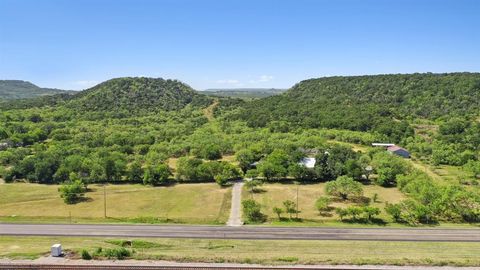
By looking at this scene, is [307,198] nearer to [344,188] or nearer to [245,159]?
[344,188]

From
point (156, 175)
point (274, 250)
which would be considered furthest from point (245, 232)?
point (156, 175)

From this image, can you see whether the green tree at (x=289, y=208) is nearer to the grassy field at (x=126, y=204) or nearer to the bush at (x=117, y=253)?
the grassy field at (x=126, y=204)

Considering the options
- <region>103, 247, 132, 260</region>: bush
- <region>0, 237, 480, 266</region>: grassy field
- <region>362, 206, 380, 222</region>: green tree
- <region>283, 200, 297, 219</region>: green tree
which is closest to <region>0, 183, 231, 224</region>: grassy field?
<region>283, 200, 297, 219</region>: green tree

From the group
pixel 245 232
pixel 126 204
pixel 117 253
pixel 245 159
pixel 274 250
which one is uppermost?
pixel 245 159

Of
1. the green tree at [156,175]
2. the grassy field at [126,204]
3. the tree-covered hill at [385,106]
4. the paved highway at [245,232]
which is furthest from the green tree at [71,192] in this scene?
the tree-covered hill at [385,106]

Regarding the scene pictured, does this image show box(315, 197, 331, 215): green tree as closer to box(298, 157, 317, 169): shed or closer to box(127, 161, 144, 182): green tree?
box(298, 157, 317, 169): shed

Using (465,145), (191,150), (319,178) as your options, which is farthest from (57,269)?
(465,145)

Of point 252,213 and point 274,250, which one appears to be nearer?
point 274,250
